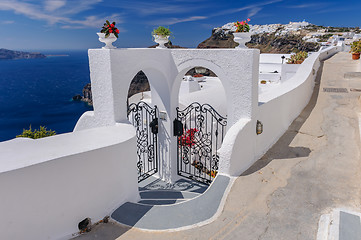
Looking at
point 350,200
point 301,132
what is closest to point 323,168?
point 350,200

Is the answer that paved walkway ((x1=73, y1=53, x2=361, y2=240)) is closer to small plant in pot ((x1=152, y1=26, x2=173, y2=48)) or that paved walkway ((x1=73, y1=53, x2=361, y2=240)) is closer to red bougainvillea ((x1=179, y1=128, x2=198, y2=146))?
red bougainvillea ((x1=179, y1=128, x2=198, y2=146))

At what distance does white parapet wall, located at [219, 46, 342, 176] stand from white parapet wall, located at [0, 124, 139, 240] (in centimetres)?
Answer: 193

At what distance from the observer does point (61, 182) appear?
145 inches

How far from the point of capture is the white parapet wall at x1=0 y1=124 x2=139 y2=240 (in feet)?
10.9

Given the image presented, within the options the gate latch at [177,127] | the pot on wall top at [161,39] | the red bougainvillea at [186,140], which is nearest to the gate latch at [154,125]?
the gate latch at [177,127]

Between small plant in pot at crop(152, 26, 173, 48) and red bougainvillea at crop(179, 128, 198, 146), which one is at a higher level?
small plant in pot at crop(152, 26, 173, 48)

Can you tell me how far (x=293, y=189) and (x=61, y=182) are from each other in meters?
3.89

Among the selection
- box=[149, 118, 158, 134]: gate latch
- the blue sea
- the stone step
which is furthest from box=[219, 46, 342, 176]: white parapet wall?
the blue sea

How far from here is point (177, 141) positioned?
8258 millimetres

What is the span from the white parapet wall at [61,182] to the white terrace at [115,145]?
1cm

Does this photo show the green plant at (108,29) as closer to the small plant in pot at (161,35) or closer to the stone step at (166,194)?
the small plant in pot at (161,35)

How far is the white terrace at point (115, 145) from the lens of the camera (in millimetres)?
3469

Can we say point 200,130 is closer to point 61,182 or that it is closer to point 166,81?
point 166,81

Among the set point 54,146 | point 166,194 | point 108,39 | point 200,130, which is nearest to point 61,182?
point 54,146
